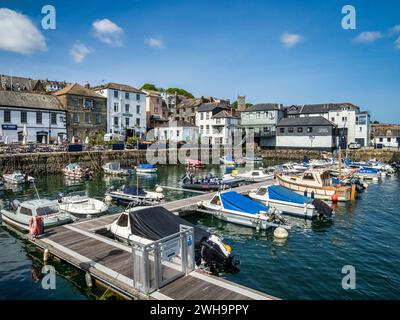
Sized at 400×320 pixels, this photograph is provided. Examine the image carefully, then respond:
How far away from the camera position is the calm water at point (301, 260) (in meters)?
12.4

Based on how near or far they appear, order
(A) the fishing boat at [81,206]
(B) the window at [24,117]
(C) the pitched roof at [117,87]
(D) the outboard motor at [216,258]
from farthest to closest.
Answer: (C) the pitched roof at [117,87] → (B) the window at [24,117] → (A) the fishing boat at [81,206] → (D) the outboard motor at [216,258]

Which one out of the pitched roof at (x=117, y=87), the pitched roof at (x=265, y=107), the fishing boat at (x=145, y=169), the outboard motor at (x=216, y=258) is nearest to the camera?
the outboard motor at (x=216, y=258)

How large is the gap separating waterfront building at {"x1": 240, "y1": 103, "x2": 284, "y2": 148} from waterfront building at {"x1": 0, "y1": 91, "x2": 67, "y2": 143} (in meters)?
47.1

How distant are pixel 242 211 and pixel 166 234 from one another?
7.81 metres

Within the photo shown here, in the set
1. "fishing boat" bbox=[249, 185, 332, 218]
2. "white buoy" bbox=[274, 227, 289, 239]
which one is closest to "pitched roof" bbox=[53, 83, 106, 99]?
"fishing boat" bbox=[249, 185, 332, 218]

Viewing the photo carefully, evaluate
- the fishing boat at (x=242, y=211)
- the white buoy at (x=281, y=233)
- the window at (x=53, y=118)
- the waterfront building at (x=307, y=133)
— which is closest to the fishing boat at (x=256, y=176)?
the fishing boat at (x=242, y=211)

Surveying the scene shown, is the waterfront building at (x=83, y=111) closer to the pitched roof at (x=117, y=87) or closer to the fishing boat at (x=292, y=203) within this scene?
the pitched roof at (x=117, y=87)

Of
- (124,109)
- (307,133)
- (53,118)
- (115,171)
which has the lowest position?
(115,171)

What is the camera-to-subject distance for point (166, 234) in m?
14.9

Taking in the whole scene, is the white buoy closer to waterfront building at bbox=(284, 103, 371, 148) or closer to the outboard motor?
the outboard motor

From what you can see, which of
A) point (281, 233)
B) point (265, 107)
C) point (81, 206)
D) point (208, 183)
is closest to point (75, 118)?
point (208, 183)

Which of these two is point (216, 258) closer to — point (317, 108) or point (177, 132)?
point (177, 132)

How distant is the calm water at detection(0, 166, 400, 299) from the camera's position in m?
12.4

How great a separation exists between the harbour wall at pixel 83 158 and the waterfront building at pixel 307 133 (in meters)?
3.13
